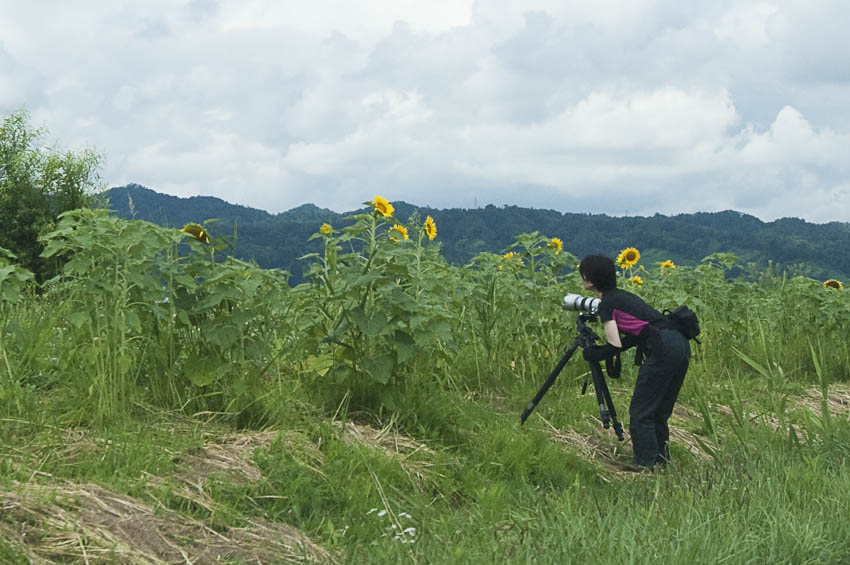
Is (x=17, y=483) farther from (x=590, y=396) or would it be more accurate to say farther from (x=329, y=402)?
(x=590, y=396)

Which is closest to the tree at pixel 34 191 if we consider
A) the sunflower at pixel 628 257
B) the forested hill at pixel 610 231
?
the sunflower at pixel 628 257

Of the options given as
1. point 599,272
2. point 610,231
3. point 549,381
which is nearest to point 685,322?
point 599,272

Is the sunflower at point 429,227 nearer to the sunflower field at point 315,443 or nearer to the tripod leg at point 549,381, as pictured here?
the sunflower field at point 315,443

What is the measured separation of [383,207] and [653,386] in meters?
2.36

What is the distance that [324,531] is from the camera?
3.79m

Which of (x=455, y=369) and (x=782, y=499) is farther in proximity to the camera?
(x=455, y=369)

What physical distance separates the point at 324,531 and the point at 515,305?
12.0 feet

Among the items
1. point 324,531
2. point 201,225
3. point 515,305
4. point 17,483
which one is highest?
point 201,225

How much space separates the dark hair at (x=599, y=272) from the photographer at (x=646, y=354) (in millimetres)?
105

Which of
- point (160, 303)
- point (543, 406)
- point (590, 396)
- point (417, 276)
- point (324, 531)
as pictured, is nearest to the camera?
point (324, 531)

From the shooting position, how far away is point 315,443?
4535 millimetres

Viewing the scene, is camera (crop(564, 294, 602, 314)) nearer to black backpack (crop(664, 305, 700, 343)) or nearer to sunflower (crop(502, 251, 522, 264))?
black backpack (crop(664, 305, 700, 343))

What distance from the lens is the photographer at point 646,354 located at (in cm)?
566

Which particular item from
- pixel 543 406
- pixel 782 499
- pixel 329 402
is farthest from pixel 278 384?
pixel 782 499
